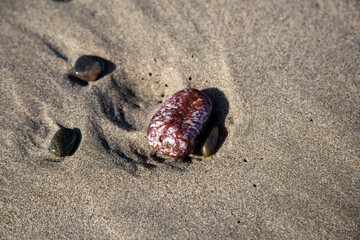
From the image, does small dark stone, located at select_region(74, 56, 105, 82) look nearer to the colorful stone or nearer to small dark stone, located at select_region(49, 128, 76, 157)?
small dark stone, located at select_region(49, 128, 76, 157)

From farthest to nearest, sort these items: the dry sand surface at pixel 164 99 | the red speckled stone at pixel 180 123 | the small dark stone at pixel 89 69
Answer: the small dark stone at pixel 89 69 < the red speckled stone at pixel 180 123 < the dry sand surface at pixel 164 99

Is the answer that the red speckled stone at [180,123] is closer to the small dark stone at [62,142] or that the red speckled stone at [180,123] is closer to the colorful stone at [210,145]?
the colorful stone at [210,145]

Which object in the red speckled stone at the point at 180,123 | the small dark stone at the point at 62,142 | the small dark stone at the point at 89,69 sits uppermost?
the red speckled stone at the point at 180,123

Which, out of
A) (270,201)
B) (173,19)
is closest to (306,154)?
(270,201)

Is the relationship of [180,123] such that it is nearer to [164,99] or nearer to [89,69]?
[164,99]

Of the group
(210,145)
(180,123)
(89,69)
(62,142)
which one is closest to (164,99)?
(180,123)

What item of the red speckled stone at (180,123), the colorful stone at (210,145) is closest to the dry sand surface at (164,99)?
the colorful stone at (210,145)
